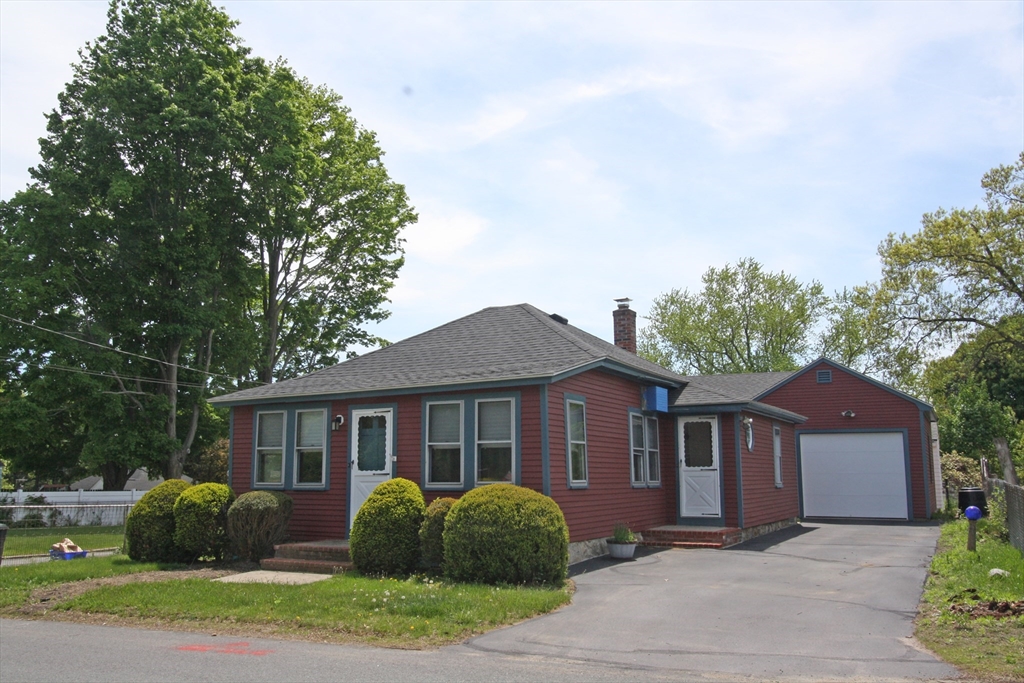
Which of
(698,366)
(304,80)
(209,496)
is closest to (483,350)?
(209,496)

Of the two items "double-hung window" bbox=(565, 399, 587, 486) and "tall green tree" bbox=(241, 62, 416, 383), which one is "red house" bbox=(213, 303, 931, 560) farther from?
"tall green tree" bbox=(241, 62, 416, 383)

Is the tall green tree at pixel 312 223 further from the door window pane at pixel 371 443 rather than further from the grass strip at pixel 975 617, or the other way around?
the grass strip at pixel 975 617

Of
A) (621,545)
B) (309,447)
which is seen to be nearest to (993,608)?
(621,545)

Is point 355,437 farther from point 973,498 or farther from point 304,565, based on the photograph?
point 973,498

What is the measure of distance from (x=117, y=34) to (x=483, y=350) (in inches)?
775

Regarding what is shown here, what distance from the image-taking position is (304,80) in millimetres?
35000

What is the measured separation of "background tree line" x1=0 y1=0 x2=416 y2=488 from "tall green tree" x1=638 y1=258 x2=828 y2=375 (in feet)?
88.7

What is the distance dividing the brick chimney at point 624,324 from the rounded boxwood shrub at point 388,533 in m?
11.8

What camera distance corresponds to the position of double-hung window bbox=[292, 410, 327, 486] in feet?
52.5

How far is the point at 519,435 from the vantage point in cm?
1363

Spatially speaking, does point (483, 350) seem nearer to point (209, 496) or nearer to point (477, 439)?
point (477, 439)

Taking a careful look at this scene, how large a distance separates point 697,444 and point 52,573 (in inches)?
505

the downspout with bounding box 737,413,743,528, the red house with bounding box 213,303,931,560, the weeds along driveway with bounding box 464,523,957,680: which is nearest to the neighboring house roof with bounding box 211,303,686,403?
the red house with bounding box 213,303,931,560

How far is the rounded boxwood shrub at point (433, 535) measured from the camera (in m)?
12.3
